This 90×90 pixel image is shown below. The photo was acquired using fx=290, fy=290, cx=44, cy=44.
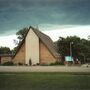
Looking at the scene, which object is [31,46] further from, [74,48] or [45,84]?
[45,84]

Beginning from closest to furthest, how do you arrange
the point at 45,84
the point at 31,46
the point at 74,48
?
the point at 45,84 < the point at 31,46 < the point at 74,48

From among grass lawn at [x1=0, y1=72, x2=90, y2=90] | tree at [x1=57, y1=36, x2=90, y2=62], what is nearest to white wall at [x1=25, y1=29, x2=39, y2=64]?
tree at [x1=57, y1=36, x2=90, y2=62]

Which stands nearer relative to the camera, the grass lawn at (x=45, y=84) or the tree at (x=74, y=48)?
the grass lawn at (x=45, y=84)

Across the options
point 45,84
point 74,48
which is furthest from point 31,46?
point 45,84

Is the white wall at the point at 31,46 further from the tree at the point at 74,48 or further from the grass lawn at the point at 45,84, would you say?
the grass lawn at the point at 45,84

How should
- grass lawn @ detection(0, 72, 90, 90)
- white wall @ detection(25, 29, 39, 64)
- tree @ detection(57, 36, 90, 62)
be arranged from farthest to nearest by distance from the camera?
tree @ detection(57, 36, 90, 62) → white wall @ detection(25, 29, 39, 64) → grass lawn @ detection(0, 72, 90, 90)

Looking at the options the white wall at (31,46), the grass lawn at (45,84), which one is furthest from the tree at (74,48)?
the grass lawn at (45,84)

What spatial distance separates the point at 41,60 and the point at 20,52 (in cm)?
679

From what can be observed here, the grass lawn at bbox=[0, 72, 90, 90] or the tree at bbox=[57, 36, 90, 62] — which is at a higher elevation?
the tree at bbox=[57, 36, 90, 62]

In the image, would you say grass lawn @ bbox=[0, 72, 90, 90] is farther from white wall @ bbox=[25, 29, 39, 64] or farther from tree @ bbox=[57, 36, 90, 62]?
tree @ bbox=[57, 36, 90, 62]

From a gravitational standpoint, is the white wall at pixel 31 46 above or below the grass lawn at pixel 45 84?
above

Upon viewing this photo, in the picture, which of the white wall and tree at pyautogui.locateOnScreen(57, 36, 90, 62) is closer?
the white wall

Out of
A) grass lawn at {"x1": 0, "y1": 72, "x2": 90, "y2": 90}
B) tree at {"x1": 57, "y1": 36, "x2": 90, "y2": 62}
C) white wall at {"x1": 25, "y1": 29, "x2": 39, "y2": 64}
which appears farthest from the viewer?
tree at {"x1": 57, "y1": 36, "x2": 90, "y2": 62}

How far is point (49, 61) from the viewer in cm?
8112
